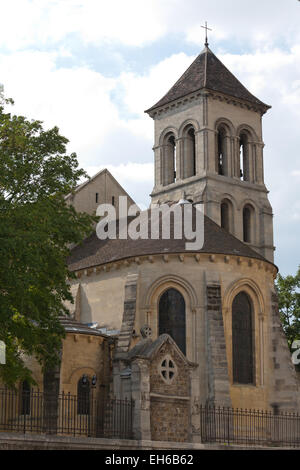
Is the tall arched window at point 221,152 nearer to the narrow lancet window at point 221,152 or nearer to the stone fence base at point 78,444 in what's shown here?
the narrow lancet window at point 221,152

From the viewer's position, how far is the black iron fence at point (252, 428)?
106ft

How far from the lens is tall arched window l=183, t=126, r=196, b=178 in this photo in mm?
62062

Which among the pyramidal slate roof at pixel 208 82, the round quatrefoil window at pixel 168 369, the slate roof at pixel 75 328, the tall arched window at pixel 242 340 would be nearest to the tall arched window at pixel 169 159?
the pyramidal slate roof at pixel 208 82

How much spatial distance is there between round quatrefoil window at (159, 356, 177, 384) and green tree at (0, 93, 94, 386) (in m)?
3.88

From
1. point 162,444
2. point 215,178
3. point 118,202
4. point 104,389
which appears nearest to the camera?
point 162,444

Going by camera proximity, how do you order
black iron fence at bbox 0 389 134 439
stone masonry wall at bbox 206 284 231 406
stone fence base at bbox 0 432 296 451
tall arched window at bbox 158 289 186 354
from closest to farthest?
stone fence base at bbox 0 432 296 451, black iron fence at bbox 0 389 134 439, stone masonry wall at bbox 206 284 231 406, tall arched window at bbox 158 289 186 354

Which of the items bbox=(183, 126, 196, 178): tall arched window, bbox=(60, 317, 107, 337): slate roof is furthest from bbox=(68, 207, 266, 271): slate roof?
bbox=(183, 126, 196, 178): tall arched window

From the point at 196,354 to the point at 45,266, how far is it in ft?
41.9

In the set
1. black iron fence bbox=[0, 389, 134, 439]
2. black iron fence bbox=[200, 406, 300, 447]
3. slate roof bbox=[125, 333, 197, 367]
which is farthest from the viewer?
black iron fence bbox=[200, 406, 300, 447]

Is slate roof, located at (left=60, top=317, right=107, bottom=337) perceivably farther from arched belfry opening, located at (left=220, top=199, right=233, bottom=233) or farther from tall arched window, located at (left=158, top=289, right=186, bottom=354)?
arched belfry opening, located at (left=220, top=199, right=233, bottom=233)

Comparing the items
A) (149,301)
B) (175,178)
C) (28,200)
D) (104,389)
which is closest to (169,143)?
(175,178)

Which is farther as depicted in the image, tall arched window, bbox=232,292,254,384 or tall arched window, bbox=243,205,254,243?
tall arched window, bbox=243,205,254,243

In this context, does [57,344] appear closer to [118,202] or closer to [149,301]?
[149,301]

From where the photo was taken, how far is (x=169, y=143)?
213 ft
